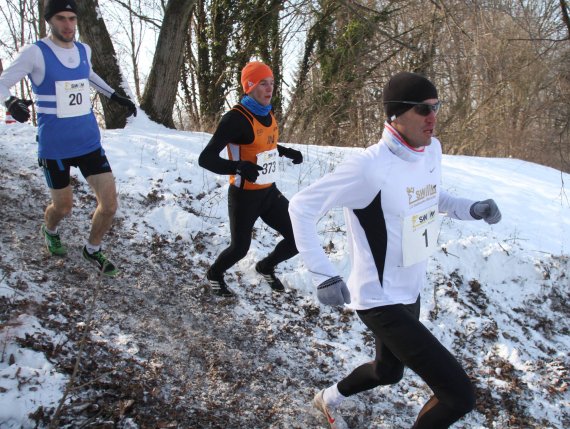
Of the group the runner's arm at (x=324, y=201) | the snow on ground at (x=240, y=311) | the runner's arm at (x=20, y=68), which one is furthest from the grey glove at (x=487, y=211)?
the runner's arm at (x=20, y=68)

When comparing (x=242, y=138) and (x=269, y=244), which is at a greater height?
(x=242, y=138)

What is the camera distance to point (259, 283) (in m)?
4.61

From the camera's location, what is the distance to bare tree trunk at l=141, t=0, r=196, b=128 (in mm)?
7922

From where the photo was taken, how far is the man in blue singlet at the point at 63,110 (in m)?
3.54

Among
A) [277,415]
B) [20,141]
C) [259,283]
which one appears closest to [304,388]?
[277,415]

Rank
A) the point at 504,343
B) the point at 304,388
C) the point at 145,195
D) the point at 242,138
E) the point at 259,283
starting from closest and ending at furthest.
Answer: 1. the point at 304,388
2. the point at 242,138
3. the point at 504,343
4. the point at 259,283
5. the point at 145,195

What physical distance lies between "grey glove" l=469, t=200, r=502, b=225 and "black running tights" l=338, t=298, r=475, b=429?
2.37 ft

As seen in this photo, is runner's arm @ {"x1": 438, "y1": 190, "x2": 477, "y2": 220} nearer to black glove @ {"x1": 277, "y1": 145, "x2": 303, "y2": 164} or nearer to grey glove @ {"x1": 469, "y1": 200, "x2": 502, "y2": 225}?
grey glove @ {"x1": 469, "y1": 200, "x2": 502, "y2": 225}

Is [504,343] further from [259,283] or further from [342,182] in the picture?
[342,182]

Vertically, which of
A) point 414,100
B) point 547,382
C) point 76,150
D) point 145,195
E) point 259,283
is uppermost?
point 414,100

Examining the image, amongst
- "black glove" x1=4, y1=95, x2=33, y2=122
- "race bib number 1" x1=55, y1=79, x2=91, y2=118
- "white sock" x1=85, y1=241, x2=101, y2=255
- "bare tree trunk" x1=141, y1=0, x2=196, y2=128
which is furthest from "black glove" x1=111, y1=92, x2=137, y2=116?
"bare tree trunk" x1=141, y1=0, x2=196, y2=128

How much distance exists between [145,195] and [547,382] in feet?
14.4

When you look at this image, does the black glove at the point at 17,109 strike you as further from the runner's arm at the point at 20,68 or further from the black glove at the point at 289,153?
the black glove at the point at 289,153

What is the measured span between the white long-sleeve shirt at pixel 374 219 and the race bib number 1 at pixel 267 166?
1404 mm
